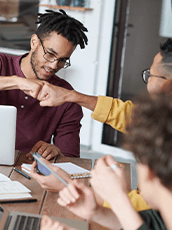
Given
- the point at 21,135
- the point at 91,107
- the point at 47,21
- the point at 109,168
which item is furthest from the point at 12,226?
the point at 47,21

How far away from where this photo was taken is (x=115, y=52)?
3.25 meters

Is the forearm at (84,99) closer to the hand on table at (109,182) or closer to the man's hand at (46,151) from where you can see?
the man's hand at (46,151)

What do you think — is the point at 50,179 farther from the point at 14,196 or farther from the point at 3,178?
the point at 3,178

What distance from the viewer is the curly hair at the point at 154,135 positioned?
0.56 metres

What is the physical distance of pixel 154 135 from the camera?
0.57 m

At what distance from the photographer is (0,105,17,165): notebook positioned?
50.5 inches

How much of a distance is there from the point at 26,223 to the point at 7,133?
527 mm

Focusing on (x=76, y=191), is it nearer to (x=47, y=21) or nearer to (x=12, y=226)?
(x=12, y=226)

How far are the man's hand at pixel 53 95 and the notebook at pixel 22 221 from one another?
2.15ft

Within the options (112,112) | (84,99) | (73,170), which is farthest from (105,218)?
(84,99)

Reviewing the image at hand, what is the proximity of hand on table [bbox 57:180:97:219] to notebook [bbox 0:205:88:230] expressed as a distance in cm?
13

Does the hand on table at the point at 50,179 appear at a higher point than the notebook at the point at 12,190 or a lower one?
higher

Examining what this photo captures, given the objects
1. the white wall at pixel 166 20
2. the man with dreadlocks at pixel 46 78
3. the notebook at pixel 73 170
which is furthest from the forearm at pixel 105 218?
the white wall at pixel 166 20

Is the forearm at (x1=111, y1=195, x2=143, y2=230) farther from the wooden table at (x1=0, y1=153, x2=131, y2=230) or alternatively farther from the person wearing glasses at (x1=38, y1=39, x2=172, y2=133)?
the person wearing glasses at (x1=38, y1=39, x2=172, y2=133)
